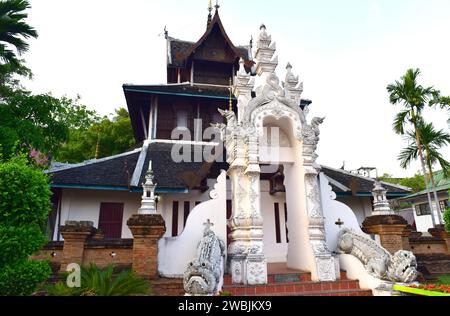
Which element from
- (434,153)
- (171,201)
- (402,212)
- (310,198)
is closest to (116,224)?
(171,201)

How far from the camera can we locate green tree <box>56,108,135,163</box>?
2262 cm

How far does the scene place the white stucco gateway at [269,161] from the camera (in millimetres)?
6645

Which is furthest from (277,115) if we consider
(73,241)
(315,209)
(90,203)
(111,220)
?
(90,203)

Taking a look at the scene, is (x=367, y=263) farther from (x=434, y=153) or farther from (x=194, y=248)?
(x=434, y=153)

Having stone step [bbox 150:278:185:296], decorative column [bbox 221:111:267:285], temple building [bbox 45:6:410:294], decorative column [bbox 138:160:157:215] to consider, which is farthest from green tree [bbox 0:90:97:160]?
decorative column [bbox 221:111:267:285]

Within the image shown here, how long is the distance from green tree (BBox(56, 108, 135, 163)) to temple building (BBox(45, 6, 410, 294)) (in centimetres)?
786

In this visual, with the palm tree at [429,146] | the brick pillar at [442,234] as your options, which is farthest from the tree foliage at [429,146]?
the brick pillar at [442,234]

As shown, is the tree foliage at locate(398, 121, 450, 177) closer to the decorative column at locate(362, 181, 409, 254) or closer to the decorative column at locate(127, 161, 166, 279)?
the decorative column at locate(362, 181, 409, 254)

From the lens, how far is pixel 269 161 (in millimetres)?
8055

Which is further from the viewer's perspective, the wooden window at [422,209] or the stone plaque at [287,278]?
the wooden window at [422,209]

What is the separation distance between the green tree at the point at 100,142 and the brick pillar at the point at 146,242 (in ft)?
55.4

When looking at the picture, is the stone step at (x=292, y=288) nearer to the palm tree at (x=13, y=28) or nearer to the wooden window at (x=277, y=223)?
the wooden window at (x=277, y=223)

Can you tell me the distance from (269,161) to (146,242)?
3983mm

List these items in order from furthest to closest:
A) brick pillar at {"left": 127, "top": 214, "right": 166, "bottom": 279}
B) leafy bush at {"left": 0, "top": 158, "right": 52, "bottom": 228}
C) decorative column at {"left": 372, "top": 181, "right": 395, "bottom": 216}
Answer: decorative column at {"left": 372, "top": 181, "right": 395, "bottom": 216} → brick pillar at {"left": 127, "top": 214, "right": 166, "bottom": 279} → leafy bush at {"left": 0, "top": 158, "right": 52, "bottom": 228}
